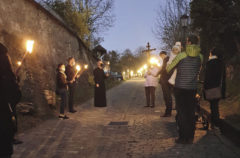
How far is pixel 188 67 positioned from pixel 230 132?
2013 mm

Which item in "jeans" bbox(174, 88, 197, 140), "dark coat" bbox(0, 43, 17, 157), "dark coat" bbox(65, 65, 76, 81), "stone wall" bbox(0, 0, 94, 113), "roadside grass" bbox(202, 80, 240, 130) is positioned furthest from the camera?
"dark coat" bbox(65, 65, 76, 81)

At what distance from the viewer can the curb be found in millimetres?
5724

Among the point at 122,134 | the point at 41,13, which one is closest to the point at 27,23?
the point at 41,13

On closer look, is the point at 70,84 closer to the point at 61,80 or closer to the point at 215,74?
the point at 61,80

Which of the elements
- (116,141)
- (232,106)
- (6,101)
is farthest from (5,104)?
(232,106)

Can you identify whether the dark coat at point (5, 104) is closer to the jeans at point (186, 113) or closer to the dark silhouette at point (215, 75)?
the jeans at point (186, 113)

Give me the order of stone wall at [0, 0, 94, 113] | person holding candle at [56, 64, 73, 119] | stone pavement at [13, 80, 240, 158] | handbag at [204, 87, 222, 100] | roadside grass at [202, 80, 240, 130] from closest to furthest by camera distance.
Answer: stone pavement at [13, 80, 240, 158] → handbag at [204, 87, 222, 100] → roadside grass at [202, 80, 240, 130] → person holding candle at [56, 64, 73, 119] → stone wall at [0, 0, 94, 113]

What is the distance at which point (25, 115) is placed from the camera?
8.20m

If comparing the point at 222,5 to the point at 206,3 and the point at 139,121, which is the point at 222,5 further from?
the point at 139,121

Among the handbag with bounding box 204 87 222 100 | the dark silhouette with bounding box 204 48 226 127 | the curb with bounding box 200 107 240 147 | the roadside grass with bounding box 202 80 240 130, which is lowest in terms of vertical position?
the curb with bounding box 200 107 240 147

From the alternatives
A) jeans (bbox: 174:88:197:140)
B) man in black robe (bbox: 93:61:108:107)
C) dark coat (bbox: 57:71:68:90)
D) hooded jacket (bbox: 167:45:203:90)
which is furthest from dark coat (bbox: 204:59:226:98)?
man in black robe (bbox: 93:61:108:107)

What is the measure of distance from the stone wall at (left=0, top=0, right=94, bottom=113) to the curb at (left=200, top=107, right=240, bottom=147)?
5.63 metres

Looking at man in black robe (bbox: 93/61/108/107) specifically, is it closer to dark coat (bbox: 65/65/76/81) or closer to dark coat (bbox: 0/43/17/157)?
dark coat (bbox: 65/65/76/81)

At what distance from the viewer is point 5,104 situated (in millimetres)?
2953
